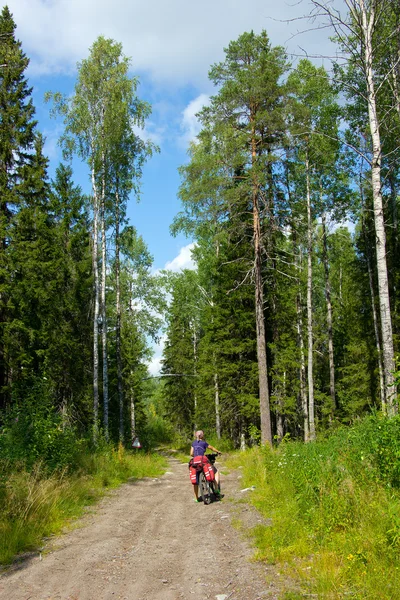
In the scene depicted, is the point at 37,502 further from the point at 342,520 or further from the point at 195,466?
the point at 342,520

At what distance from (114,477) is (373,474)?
9.00m

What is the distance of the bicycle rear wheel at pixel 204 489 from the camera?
30.6ft

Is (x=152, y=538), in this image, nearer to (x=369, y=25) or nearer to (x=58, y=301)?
(x=369, y=25)

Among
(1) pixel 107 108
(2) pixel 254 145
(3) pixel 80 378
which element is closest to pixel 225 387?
(3) pixel 80 378

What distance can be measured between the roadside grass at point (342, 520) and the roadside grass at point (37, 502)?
134 inches

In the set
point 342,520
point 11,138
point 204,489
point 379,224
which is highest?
point 11,138

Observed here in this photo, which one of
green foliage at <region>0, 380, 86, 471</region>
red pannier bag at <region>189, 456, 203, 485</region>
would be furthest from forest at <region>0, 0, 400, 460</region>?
red pannier bag at <region>189, 456, 203, 485</region>

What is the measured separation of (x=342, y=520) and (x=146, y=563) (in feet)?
8.38

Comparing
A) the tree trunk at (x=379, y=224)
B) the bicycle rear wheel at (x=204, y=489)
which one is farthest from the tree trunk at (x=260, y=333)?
the tree trunk at (x=379, y=224)

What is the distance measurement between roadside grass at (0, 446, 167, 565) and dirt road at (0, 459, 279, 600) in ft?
1.13

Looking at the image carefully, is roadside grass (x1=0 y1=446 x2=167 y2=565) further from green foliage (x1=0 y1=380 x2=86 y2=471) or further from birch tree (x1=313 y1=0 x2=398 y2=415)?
birch tree (x1=313 y1=0 x2=398 y2=415)

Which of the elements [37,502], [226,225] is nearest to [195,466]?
[37,502]

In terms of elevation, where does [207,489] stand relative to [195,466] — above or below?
below

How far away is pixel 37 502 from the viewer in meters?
7.45
